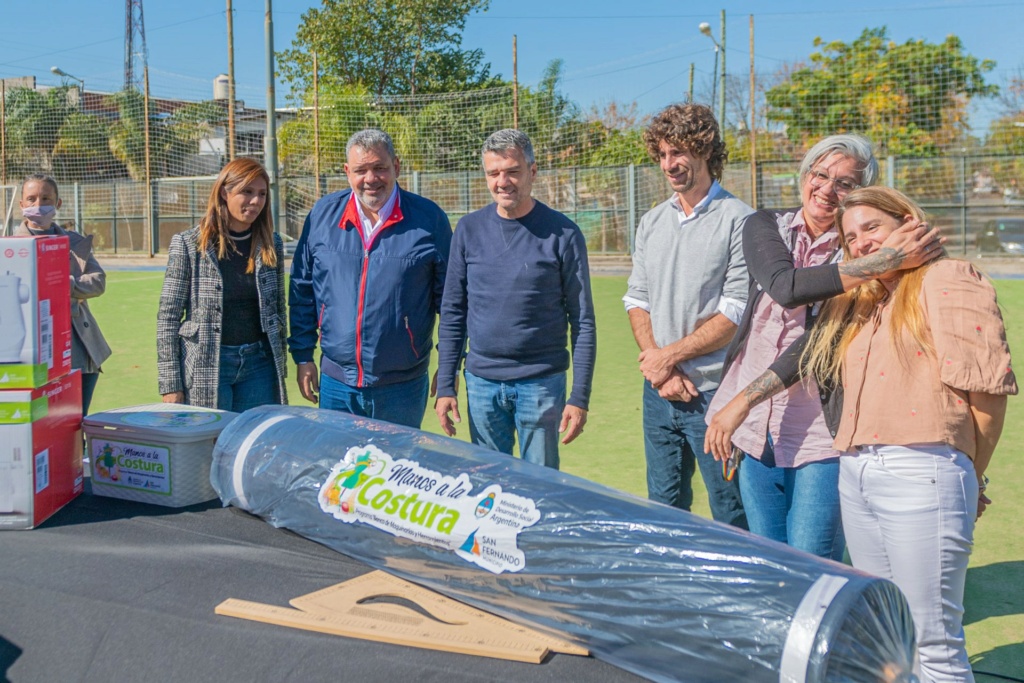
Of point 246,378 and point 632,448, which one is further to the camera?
point 632,448

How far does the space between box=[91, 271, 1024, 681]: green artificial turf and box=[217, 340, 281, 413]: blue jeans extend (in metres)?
1.78

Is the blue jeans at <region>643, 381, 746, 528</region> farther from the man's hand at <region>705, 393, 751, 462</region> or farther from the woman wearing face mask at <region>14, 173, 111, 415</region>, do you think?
the woman wearing face mask at <region>14, 173, 111, 415</region>

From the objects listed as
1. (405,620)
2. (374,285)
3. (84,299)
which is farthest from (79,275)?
(405,620)

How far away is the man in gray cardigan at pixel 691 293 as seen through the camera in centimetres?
252

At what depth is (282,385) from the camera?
9.98 ft

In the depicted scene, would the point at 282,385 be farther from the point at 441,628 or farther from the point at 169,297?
the point at 441,628

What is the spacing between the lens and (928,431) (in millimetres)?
1686

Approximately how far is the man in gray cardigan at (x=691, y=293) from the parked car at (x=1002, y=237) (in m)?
15.4

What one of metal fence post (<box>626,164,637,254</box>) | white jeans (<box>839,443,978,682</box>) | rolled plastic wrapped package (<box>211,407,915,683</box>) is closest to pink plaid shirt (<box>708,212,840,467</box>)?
white jeans (<box>839,443,978,682</box>)

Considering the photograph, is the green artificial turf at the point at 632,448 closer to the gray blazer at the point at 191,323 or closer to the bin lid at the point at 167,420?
the bin lid at the point at 167,420

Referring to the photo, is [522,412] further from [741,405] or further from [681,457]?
[741,405]

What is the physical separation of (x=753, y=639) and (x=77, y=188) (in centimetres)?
2334

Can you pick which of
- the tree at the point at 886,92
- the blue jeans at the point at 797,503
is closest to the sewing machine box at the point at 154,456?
the blue jeans at the point at 797,503

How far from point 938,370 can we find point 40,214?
3089 millimetres
